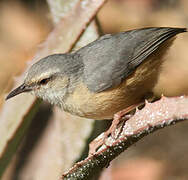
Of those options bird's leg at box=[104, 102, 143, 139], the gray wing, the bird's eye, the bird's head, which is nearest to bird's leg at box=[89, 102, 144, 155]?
bird's leg at box=[104, 102, 143, 139]

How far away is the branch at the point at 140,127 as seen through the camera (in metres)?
2.49

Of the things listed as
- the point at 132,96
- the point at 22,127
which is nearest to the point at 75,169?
the point at 22,127

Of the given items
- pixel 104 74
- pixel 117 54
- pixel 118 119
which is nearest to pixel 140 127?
pixel 118 119

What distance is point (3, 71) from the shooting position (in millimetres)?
6402

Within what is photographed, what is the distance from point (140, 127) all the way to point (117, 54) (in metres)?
1.21

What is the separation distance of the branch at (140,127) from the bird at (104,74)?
74 cm

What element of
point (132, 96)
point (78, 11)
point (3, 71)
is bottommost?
point (3, 71)

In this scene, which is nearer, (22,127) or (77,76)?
(22,127)

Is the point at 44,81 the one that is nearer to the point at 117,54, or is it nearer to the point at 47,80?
the point at 47,80

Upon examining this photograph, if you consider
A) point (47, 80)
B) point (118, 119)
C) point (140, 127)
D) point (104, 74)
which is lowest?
point (118, 119)

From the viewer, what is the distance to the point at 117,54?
3.73m

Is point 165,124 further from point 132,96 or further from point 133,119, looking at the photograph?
point 132,96

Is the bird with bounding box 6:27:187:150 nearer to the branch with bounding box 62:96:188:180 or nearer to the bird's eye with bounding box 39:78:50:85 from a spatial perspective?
the bird's eye with bounding box 39:78:50:85

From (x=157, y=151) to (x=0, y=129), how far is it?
2.57 meters
